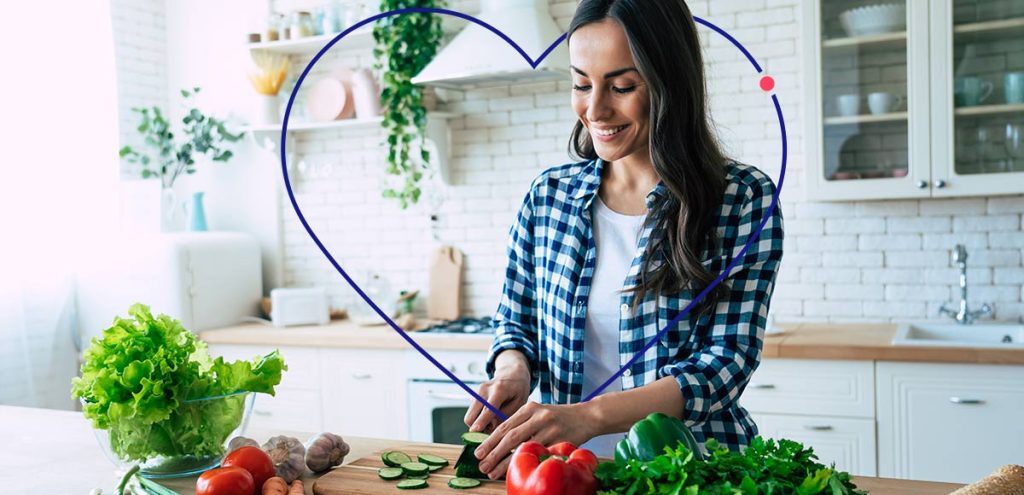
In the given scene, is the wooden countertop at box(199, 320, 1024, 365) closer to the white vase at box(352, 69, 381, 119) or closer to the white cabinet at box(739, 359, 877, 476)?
the white cabinet at box(739, 359, 877, 476)

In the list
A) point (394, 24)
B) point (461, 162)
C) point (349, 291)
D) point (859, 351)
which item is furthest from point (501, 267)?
point (859, 351)

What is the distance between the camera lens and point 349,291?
15.4 feet

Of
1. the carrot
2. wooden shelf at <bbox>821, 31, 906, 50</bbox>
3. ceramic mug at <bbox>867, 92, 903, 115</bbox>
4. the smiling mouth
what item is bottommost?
the carrot

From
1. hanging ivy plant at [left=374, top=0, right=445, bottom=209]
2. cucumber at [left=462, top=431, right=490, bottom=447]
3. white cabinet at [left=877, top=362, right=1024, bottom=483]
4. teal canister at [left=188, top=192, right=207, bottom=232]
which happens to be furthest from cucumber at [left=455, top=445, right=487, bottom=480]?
teal canister at [left=188, top=192, right=207, bottom=232]

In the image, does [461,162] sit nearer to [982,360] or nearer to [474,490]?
[982,360]

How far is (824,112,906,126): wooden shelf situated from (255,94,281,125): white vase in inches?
99.6

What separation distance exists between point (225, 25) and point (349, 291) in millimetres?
1505

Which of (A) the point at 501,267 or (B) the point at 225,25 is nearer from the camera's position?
(A) the point at 501,267

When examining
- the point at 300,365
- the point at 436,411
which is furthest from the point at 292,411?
the point at 436,411

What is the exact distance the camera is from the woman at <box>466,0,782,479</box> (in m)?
1.70

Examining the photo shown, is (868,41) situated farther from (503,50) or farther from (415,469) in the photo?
(415,469)

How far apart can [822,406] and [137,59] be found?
3.65 metres

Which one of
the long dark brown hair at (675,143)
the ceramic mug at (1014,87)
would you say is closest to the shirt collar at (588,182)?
the long dark brown hair at (675,143)

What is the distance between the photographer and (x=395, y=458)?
1.77 meters
